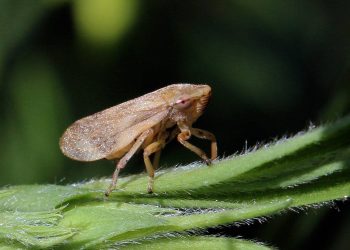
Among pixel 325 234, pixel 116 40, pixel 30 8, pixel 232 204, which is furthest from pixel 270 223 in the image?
pixel 30 8

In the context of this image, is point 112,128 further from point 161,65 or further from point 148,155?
point 161,65

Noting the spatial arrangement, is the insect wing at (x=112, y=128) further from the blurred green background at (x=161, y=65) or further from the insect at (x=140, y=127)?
the blurred green background at (x=161, y=65)

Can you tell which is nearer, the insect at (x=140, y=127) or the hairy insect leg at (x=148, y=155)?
the hairy insect leg at (x=148, y=155)

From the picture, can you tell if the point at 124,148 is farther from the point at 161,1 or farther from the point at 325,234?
the point at 161,1

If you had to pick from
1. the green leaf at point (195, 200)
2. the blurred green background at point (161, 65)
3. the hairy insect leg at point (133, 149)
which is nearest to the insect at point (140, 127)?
the hairy insect leg at point (133, 149)

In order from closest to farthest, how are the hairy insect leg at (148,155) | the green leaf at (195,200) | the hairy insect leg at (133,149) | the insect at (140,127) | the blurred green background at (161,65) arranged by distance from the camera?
the green leaf at (195,200), the hairy insect leg at (148,155), the hairy insect leg at (133,149), the insect at (140,127), the blurred green background at (161,65)

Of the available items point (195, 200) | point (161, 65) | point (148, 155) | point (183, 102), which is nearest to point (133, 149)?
point (148, 155)

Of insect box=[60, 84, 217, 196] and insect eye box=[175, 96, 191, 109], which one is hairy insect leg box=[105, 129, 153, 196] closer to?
insect box=[60, 84, 217, 196]

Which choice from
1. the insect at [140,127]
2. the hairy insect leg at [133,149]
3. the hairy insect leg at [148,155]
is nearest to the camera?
the hairy insect leg at [148,155]
